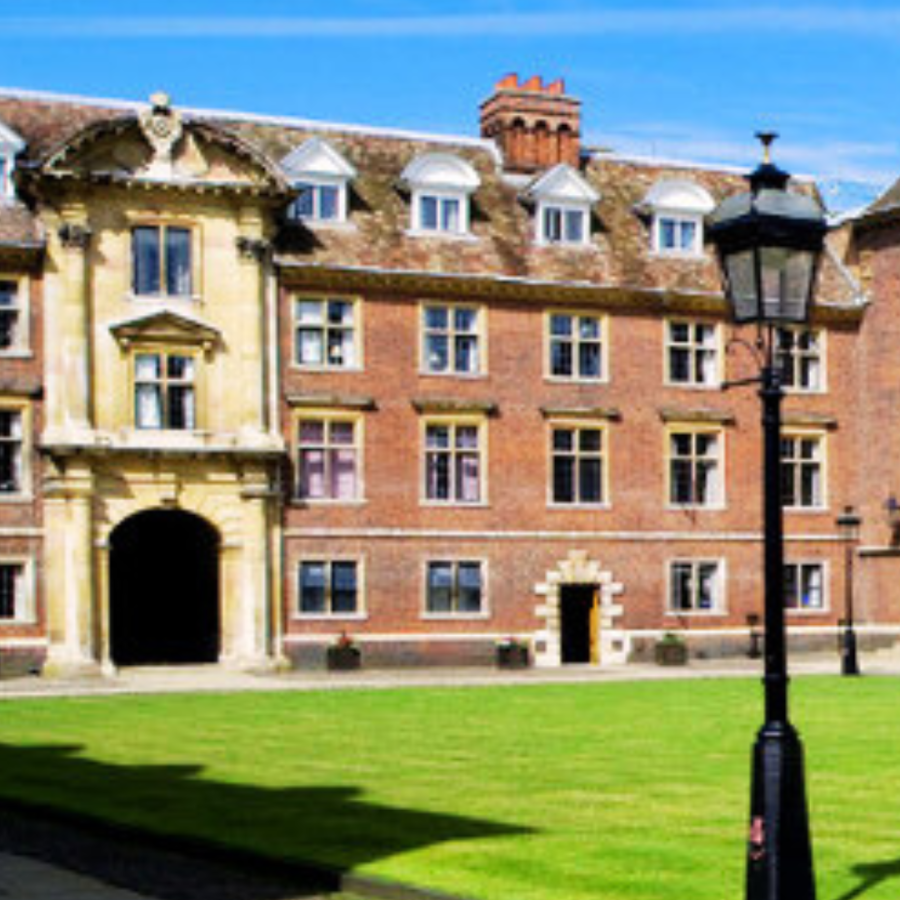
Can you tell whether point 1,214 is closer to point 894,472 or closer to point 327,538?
point 327,538

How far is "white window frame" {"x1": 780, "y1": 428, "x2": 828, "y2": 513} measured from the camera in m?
51.6

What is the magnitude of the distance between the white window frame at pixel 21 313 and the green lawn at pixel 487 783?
530 inches

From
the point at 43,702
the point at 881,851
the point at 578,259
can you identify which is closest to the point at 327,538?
the point at 578,259

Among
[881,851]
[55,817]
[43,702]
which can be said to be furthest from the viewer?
[43,702]

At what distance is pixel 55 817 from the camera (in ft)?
56.1

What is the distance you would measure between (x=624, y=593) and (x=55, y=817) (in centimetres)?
3342

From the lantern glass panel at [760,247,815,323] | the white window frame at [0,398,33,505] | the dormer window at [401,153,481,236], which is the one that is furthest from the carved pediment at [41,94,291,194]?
the lantern glass panel at [760,247,815,323]

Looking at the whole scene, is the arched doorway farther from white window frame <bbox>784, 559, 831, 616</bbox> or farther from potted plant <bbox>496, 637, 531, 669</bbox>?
white window frame <bbox>784, 559, 831, 616</bbox>

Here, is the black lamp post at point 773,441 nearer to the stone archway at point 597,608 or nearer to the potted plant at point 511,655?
the potted plant at point 511,655

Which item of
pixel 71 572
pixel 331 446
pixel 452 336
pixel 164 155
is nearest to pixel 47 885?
pixel 71 572

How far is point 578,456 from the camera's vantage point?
162 feet

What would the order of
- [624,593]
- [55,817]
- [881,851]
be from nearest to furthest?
[881,851] → [55,817] → [624,593]

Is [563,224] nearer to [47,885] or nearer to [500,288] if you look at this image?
[500,288]

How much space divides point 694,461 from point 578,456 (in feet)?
11.0
